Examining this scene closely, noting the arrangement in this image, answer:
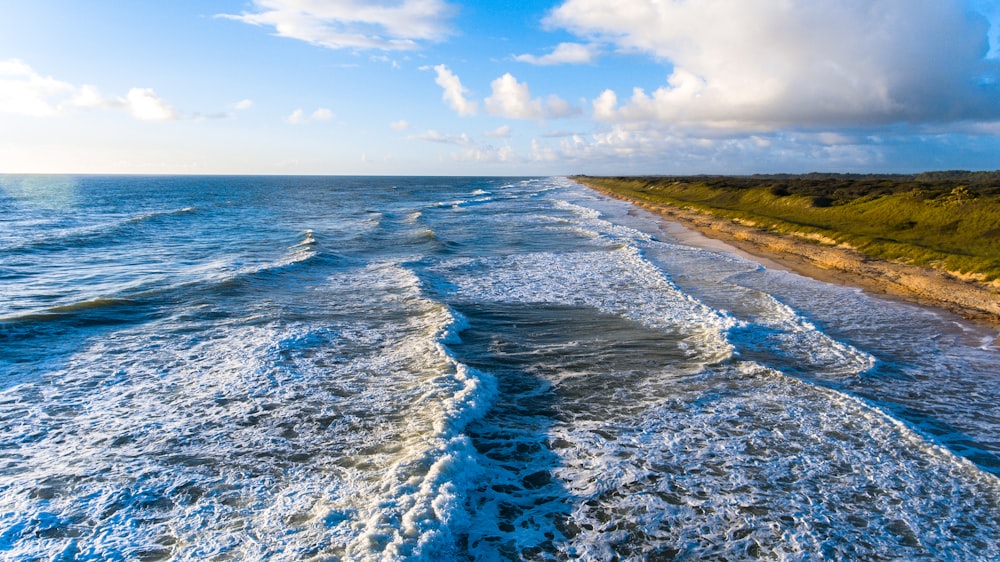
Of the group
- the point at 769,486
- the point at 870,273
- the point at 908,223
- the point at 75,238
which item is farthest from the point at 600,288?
the point at 75,238

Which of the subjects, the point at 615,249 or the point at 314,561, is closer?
the point at 314,561

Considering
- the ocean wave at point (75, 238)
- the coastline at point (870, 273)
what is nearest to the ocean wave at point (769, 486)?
the coastline at point (870, 273)

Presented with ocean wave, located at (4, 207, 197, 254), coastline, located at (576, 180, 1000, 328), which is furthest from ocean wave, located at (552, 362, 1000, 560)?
ocean wave, located at (4, 207, 197, 254)

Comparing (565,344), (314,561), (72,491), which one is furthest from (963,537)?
(72,491)

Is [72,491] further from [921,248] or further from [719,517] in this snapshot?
[921,248]

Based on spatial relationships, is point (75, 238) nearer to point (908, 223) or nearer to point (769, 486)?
point (769, 486)

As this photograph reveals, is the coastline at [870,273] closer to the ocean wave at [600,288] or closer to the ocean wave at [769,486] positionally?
the ocean wave at [600,288]
